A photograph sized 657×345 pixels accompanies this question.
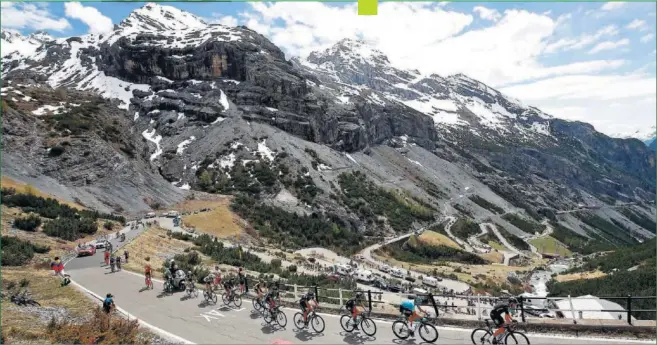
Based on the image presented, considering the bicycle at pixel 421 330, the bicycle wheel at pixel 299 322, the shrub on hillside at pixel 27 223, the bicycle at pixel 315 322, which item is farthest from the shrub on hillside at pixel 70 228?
the bicycle at pixel 421 330

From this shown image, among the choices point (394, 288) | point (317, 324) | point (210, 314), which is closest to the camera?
point (317, 324)

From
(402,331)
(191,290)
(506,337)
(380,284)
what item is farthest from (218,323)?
(380,284)

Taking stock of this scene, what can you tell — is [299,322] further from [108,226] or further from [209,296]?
[108,226]

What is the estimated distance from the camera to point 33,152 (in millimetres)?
79750

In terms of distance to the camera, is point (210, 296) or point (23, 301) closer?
point (23, 301)

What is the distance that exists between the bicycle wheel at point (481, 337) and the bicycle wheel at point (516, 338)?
57 centimetres

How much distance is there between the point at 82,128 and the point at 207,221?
43152mm

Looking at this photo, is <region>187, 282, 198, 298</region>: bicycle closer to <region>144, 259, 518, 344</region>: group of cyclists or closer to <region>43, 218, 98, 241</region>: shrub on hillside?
<region>144, 259, 518, 344</region>: group of cyclists

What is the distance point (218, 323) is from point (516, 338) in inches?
483

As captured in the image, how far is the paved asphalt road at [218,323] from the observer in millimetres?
15851

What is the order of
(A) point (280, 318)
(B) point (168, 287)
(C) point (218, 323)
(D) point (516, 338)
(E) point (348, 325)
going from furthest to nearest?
(B) point (168, 287)
(C) point (218, 323)
(A) point (280, 318)
(E) point (348, 325)
(D) point (516, 338)

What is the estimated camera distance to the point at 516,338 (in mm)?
14586

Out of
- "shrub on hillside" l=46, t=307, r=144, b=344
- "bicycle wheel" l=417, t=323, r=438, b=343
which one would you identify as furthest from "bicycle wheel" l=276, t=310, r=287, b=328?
"bicycle wheel" l=417, t=323, r=438, b=343

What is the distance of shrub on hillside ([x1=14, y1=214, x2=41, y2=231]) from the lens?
39500 millimetres
